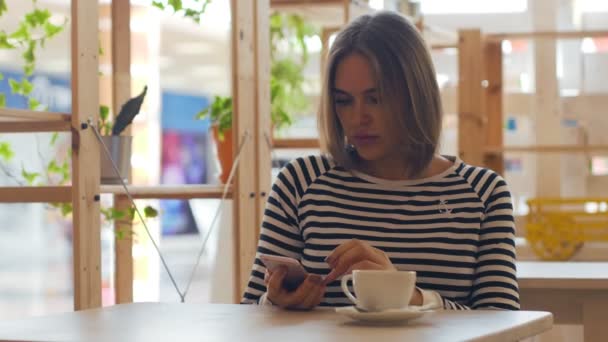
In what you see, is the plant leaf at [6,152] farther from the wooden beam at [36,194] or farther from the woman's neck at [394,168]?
the woman's neck at [394,168]

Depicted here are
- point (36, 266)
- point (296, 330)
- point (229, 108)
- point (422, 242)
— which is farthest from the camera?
point (36, 266)

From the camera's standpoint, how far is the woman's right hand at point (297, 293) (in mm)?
1571

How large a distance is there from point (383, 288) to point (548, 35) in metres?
3.96

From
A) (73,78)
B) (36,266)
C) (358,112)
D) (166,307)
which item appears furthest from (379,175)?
(36,266)

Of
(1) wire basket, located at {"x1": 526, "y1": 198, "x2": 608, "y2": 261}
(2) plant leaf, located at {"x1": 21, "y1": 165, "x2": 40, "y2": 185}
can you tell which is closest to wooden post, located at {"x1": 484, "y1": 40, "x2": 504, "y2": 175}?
(1) wire basket, located at {"x1": 526, "y1": 198, "x2": 608, "y2": 261}

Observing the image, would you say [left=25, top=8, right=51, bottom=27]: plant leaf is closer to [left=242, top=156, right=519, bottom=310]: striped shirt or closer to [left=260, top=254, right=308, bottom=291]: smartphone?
[left=242, top=156, right=519, bottom=310]: striped shirt

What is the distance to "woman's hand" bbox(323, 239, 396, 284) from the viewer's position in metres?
1.58

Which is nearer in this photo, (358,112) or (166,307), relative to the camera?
(166,307)

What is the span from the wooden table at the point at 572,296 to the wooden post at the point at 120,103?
1.21 m

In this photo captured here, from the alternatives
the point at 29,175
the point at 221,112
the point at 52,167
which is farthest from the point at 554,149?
the point at 29,175

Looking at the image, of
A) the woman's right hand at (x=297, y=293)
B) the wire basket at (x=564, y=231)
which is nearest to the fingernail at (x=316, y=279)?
the woman's right hand at (x=297, y=293)

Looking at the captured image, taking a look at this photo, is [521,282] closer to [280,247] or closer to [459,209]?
[459,209]

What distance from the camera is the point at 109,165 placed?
8.39 feet

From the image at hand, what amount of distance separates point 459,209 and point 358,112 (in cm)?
27
